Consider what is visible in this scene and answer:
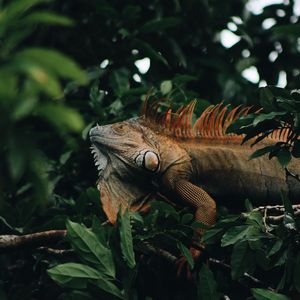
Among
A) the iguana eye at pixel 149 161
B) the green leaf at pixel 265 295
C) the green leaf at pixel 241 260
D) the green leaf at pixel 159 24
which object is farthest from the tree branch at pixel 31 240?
the green leaf at pixel 159 24

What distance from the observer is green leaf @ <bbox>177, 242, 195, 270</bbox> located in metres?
3.90

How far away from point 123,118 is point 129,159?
1.76 ft

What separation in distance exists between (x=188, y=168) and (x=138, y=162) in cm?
29

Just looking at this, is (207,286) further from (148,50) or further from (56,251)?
(148,50)

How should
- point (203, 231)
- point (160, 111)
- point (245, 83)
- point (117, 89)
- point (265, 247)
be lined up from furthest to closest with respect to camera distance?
point (245, 83) < point (117, 89) < point (160, 111) < point (203, 231) < point (265, 247)

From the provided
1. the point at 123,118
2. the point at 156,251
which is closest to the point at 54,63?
the point at 156,251

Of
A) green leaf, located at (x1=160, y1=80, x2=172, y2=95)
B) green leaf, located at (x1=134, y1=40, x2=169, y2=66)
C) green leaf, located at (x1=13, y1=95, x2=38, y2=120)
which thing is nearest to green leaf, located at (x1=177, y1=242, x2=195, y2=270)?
green leaf, located at (x1=160, y1=80, x2=172, y2=95)

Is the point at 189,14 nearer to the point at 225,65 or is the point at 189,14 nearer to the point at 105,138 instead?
the point at 225,65

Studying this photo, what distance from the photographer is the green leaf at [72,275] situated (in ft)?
12.2

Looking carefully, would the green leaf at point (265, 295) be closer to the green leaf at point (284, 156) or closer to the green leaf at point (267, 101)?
the green leaf at point (284, 156)

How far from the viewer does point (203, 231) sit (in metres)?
4.32

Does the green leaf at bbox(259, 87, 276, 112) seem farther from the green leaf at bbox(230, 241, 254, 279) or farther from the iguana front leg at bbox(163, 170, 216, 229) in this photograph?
the iguana front leg at bbox(163, 170, 216, 229)

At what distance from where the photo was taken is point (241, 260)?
3756 mm

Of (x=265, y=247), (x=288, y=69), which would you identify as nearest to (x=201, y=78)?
(x=288, y=69)
